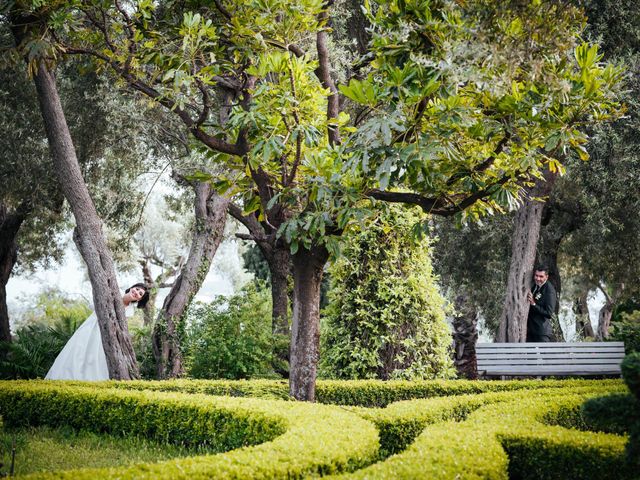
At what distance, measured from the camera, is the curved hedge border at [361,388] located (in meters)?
7.78

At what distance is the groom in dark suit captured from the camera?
421 inches

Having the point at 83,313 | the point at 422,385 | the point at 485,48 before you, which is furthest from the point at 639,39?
the point at 83,313

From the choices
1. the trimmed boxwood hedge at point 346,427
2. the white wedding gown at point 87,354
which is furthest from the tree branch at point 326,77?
the white wedding gown at point 87,354

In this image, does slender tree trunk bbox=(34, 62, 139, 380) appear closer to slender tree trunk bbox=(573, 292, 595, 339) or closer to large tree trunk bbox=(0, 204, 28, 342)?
large tree trunk bbox=(0, 204, 28, 342)

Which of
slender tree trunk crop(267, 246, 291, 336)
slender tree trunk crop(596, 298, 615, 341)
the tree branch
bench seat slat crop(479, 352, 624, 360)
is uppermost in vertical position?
the tree branch

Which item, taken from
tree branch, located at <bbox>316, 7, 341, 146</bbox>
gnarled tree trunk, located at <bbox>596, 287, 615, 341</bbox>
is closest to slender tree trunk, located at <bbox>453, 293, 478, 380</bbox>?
tree branch, located at <bbox>316, 7, 341, 146</bbox>

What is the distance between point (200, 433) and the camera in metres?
6.03

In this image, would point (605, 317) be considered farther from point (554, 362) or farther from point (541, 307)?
point (554, 362)

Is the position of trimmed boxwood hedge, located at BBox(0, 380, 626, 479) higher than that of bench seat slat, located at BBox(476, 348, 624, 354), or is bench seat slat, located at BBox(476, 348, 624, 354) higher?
bench seat slat, located at BBox(476, 348, 624, 354)

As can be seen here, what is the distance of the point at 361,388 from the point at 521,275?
6302 mm

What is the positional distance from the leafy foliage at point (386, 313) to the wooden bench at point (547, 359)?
35.6 inches

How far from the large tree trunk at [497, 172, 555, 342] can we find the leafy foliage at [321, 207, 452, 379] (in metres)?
3.91

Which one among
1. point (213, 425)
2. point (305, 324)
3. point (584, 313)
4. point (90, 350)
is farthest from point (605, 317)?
point (213, 425)

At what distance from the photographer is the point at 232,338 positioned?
1099 cm
